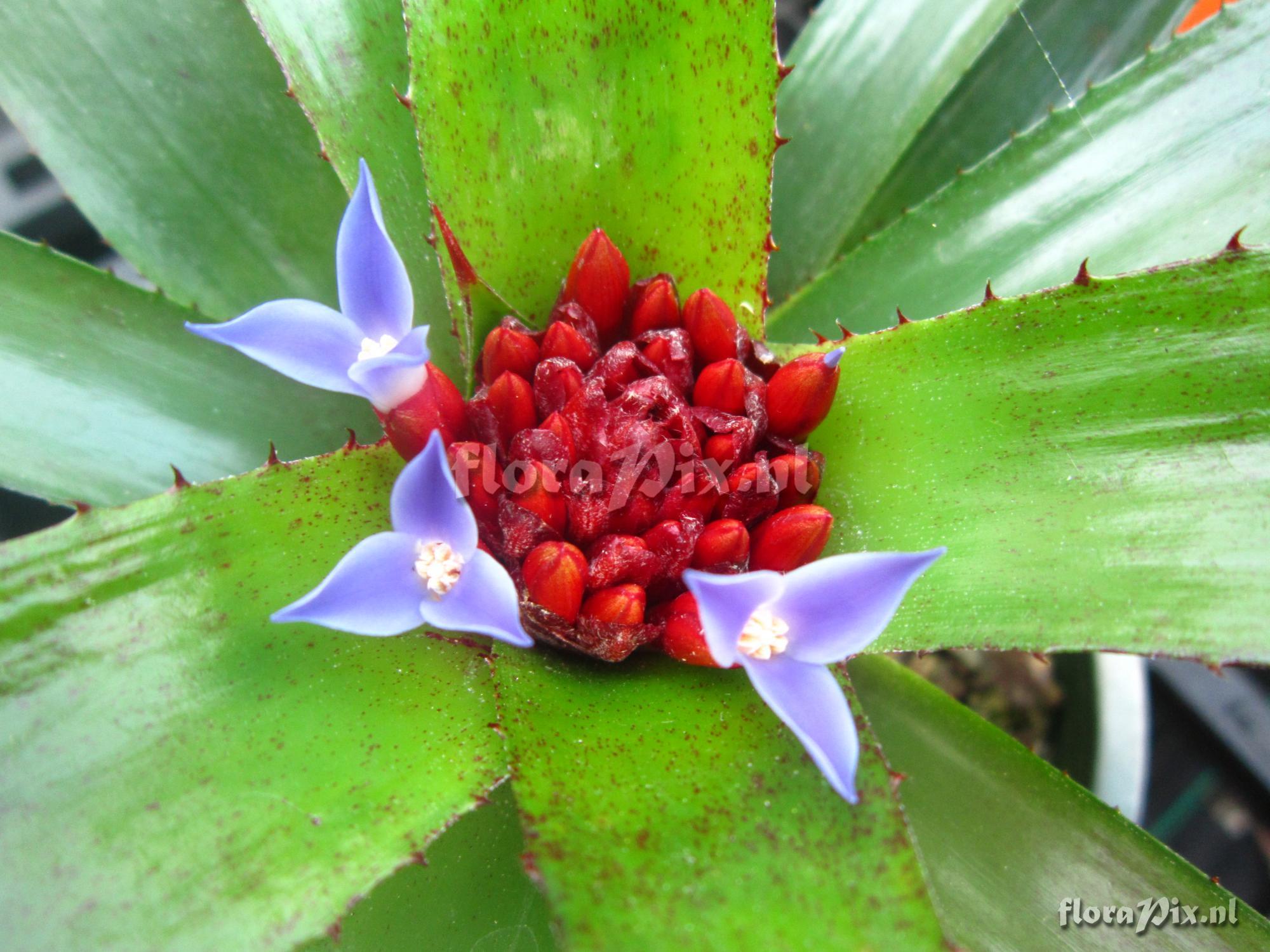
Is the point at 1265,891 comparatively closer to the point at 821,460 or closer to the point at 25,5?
the point at 821,460

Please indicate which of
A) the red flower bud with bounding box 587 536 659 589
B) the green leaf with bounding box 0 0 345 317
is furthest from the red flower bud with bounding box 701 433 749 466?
the green leaf with bounding box 0 0 345 317

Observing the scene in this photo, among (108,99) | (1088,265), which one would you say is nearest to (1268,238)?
(1088,265)

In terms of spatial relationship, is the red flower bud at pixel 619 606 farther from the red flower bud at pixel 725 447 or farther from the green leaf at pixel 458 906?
the green leaf at pixel 458 906

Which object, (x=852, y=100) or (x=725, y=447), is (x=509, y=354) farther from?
(x=852, y=100)

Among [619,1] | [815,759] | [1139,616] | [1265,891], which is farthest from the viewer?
[1265,891]

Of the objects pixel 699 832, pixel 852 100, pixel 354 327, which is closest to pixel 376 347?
pixel 354 327
